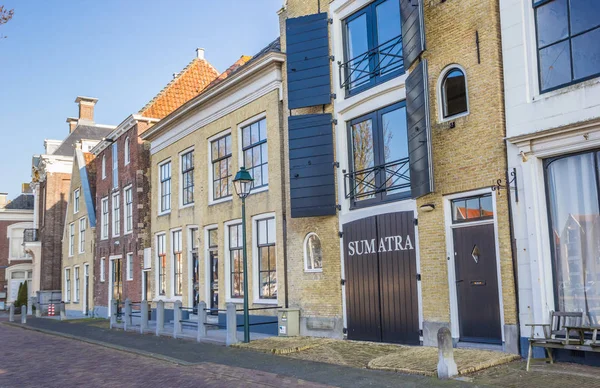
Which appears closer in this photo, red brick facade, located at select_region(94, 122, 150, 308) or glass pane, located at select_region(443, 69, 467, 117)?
glass pane, located at select_region(443, 69, 467, 117)

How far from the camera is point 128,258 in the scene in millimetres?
25344

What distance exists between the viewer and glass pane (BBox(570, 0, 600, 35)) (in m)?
8.80

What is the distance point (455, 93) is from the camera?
10914 mm

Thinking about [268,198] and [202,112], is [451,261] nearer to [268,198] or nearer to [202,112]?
[268,198]

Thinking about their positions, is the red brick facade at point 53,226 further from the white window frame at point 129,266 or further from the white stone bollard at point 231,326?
the white stone bollard at point 231,326

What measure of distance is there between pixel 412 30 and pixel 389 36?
49.8 inches

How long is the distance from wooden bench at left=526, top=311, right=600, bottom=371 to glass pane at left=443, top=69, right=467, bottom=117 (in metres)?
4.04

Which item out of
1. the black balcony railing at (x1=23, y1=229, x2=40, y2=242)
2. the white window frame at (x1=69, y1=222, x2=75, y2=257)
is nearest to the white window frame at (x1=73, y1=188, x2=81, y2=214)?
the white window frame at (x1=69, y1=222, x2=75, y2=257)

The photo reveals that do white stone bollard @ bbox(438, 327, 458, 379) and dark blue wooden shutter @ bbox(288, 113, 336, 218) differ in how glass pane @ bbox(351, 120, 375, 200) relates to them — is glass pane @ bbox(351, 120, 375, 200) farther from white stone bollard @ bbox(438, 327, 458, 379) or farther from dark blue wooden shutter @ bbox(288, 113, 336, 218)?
white stone bollard @ bbox(438, 327, 458, 379)

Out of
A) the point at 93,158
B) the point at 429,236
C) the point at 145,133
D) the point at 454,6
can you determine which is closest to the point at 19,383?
the point at 429,236

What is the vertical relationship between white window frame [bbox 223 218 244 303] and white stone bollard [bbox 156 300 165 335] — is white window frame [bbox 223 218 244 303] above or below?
above

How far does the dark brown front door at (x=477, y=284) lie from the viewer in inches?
394

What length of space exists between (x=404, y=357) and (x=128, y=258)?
17.8m

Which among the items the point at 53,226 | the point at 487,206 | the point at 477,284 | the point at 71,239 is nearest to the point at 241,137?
the point at 487,206
